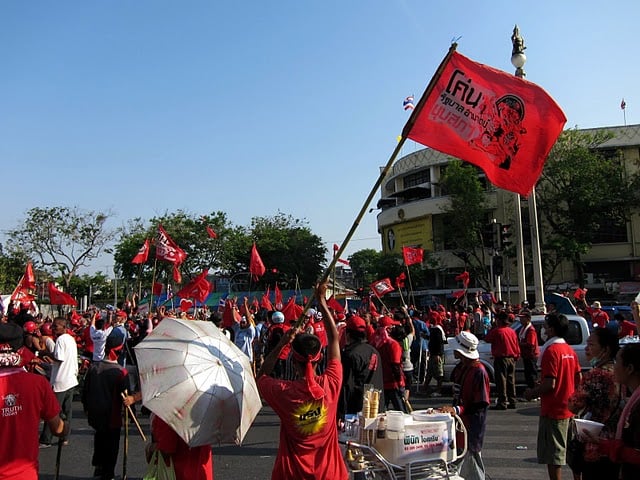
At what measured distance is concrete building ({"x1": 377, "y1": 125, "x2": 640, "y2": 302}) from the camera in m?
43.4

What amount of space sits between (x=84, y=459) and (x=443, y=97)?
6506 millimetres

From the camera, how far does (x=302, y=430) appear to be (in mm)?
Answer: 3670

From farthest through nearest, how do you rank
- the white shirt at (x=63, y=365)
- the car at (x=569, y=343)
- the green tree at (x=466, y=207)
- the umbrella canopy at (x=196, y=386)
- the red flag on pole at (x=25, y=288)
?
1. the green tree at (x=466, y=207)
2. the red flag on pole at (x=25, y=288)
3. the car at (x=569, y=343)
4. the white shirt at (x=63, y=365)
5. the umbrella canopy at (x=196, y=386)

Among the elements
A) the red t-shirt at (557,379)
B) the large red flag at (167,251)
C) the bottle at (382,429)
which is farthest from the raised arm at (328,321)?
the large red flag at (167,251)

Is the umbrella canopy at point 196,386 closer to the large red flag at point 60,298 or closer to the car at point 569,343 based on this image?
the car at point 569,343

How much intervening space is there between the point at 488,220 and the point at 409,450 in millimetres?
43919

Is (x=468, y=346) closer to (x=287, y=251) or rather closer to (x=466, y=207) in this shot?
(x=466, y=207)

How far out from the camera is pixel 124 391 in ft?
19.7

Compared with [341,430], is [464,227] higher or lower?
higher

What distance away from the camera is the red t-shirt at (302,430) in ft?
12.0

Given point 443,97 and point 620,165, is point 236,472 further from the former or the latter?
point 620,165

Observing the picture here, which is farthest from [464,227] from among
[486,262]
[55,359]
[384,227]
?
[55,359]

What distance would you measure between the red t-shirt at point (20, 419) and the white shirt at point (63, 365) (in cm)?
455

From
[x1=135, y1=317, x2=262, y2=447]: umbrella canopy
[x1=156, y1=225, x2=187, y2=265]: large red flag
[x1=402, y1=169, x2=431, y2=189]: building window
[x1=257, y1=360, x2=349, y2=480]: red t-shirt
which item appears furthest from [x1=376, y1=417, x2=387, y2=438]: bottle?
[x1=402, y1=169, x2=431, y2=189]: building window
